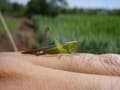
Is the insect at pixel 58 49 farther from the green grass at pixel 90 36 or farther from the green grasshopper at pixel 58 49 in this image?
the green grass at pixel 90 36

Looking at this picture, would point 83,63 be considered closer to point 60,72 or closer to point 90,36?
point 60,72

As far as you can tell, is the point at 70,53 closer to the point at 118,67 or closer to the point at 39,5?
the point at 118,67

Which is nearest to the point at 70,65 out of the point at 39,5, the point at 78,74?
the point at 78,74

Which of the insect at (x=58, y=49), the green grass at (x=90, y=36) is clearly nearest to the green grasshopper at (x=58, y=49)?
the insect at (x=58, y=49)

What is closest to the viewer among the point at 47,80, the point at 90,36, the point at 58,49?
the point at 47,80

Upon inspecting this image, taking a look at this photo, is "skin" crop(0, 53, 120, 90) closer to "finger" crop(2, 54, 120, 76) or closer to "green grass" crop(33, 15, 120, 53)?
"finger" crop(2, 54, 120, 76)

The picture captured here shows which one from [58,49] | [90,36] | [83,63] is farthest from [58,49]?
[90,36]

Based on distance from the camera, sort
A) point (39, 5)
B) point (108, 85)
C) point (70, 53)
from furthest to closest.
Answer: point (39, 5) < point (70, 53) < point (108, 85)

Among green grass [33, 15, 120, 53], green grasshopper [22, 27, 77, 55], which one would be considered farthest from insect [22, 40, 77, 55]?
green grass [33, 15, 120, 53]
